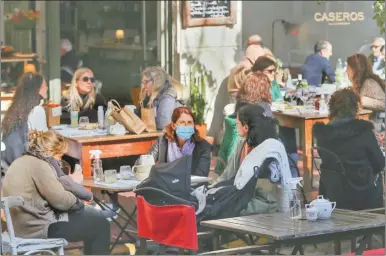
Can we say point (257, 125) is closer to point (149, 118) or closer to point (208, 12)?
point (149, 118)

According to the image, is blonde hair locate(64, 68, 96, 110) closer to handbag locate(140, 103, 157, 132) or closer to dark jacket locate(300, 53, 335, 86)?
handbag locate(140, 103, 157, 132)

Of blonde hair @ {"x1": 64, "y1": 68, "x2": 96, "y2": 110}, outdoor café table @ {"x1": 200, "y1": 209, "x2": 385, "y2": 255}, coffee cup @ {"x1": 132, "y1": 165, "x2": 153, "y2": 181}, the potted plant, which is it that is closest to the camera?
outdoor café table @ {"x1": 200, "y1": 209, "x2": 385, "y2": 255}

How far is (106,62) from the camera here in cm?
1252

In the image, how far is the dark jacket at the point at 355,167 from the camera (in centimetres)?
904

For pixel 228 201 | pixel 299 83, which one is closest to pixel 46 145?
pixel 228 201

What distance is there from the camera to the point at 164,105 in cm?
981

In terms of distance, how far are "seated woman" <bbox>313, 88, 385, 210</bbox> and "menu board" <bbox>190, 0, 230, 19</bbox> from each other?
2856 millimetres

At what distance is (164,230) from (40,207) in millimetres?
916

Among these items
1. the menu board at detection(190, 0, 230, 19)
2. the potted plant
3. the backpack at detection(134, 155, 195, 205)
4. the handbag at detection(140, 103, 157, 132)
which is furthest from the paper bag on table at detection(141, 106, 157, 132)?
the menu board at detection(190, 0, 230, 19)

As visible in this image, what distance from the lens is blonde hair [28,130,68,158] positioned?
325 inches

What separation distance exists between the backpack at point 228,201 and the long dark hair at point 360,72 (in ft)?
5.90

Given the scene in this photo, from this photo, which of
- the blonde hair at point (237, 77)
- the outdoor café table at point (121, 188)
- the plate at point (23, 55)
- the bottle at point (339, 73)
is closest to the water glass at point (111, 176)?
the outdoor café table at point (121, 188)

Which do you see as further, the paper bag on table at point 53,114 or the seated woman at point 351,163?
the paper bag on table at point 53,114

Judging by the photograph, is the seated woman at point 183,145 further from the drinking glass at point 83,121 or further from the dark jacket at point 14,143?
the drinking glass at point 83,121
